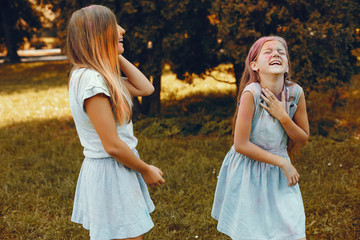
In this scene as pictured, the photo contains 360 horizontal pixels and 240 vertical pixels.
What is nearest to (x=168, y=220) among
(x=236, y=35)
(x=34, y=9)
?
(x=236, y=35)

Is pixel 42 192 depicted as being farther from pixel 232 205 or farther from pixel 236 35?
pixel 236 35

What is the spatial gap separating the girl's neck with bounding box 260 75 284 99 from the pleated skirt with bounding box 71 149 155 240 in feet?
2.90

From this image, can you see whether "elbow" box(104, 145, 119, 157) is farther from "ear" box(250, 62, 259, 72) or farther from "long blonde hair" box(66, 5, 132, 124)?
"ear" box(250, 62, 259, 72)

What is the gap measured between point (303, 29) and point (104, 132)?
388cm

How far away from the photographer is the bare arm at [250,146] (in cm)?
193

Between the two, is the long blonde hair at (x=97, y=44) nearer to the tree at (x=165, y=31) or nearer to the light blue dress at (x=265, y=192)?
the light blue dress at (x=265, y=192)

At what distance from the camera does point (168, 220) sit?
3.27 meters

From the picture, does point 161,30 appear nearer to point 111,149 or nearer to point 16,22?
point 111,149

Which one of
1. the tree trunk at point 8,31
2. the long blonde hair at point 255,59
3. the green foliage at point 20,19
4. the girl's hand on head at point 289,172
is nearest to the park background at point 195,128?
the girl's hand on head at point 289,172

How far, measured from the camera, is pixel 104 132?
167 cm

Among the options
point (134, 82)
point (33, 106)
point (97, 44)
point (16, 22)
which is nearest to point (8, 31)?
point (16, 22)

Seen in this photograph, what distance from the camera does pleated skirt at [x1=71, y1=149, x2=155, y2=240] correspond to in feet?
5.94

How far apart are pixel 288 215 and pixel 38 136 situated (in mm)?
4767

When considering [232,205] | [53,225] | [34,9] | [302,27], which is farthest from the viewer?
[34,9]
